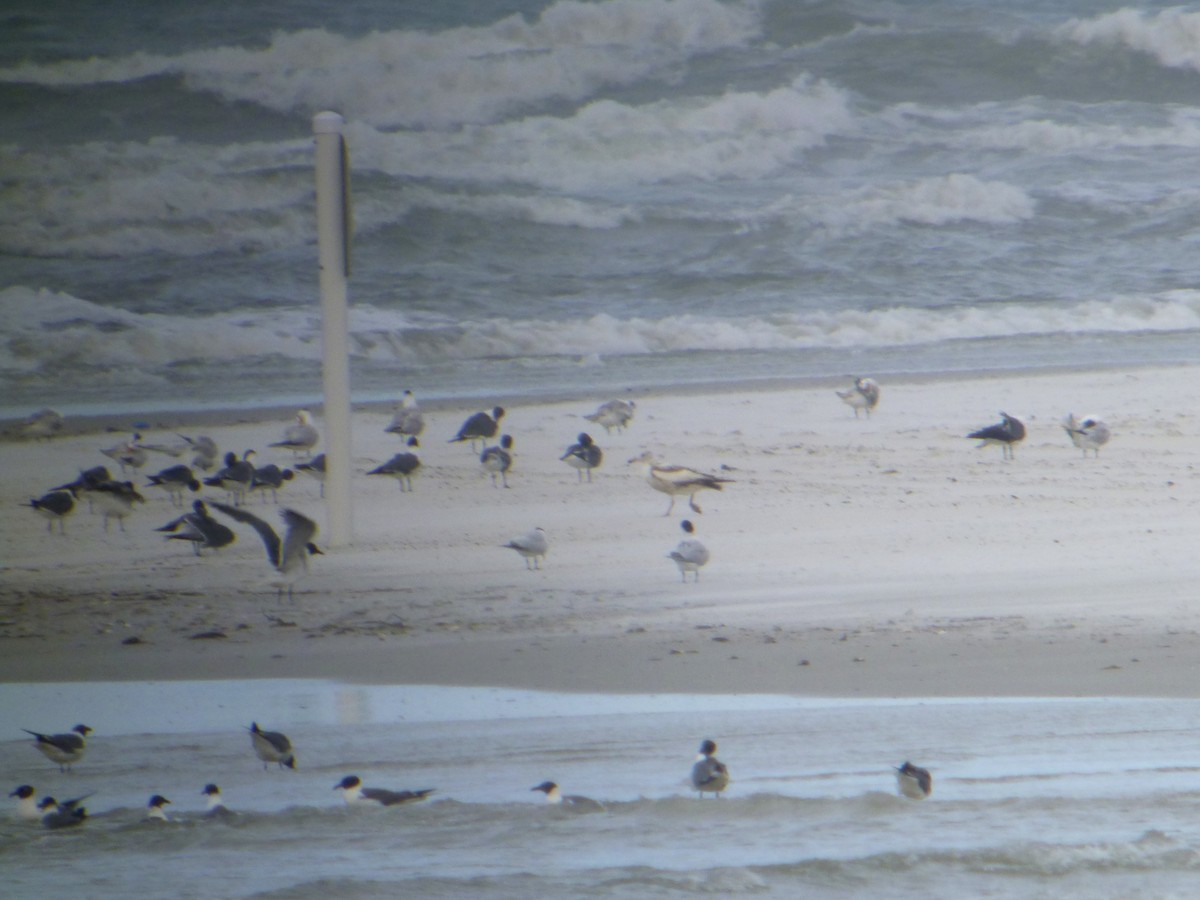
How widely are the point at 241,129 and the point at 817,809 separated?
14.3 meters

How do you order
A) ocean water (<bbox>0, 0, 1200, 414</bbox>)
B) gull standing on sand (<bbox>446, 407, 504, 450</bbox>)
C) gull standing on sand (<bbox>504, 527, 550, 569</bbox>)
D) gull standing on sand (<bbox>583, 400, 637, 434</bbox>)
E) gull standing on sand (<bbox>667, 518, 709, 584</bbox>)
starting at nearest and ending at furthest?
gull standing on sand (<bbox>667, 518, 709, 584</bbox>)
gull standing on sand (<bbox>504, 527, 550, 569</bbox>)
gull standing on sand (<bbox>446, 407, 504, 450</bbox>)
gull standing on sand (<bbox>583, 400, 637, 434</bbox>)
ocean water (<bbox>0, 0, 1200, 414</bbox>)

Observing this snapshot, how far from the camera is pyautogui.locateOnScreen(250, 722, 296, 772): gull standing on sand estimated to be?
319 centimetres

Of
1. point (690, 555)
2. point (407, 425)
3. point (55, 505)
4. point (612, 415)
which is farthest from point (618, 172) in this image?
point (690, 555)

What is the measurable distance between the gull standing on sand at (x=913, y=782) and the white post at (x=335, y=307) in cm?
313

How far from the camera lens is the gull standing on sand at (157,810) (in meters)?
2.89

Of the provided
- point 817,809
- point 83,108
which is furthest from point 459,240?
point 817,809

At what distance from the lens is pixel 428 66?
52.1 ft

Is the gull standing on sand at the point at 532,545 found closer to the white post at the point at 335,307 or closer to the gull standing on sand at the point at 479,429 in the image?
A: the white post at the point at 335,307

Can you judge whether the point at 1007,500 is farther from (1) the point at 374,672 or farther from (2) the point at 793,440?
(1) the point at 374,672

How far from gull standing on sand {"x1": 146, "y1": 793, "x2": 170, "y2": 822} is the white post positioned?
Answer: 2.68 meters

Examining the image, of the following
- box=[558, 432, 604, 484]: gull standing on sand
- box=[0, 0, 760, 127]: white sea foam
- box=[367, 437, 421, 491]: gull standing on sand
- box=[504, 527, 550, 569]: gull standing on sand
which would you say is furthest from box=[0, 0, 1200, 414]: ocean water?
box=[504, 527, 550, 569]: gull standing on sand

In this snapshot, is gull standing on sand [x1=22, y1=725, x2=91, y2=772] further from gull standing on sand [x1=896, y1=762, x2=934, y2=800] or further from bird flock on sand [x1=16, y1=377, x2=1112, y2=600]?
gull standing on sand [x1=896, y1=762, x2=934, y2=800]

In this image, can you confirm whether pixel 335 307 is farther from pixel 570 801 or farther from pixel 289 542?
pixel 570 801

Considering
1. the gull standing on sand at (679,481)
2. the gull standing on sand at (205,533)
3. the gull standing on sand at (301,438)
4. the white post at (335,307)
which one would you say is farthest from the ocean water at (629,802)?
the gull standing on sand at (301,438)
